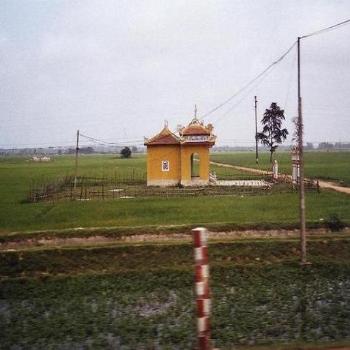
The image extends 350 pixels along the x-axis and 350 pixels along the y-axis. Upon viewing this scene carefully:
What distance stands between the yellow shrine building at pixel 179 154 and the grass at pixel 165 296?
18962mm

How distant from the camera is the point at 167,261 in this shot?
15469mm

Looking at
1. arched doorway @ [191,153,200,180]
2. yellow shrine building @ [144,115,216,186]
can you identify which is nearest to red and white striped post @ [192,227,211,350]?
yellow shrine building @ [144,115,216,186]

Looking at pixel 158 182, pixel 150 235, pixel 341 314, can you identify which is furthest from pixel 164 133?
pixel 341 314

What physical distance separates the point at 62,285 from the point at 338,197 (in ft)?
62.7

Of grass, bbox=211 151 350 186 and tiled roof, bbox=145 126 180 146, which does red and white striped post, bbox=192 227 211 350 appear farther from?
grass, bbox=211 151 350 186

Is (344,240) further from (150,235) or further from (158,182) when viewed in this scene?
(158,182)

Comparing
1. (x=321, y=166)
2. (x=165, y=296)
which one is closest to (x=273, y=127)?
(x=321, y=166)

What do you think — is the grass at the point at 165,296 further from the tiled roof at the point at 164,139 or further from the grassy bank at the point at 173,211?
the tiled roof at the point at 164,139

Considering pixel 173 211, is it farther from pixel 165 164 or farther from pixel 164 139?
pixel 164 139

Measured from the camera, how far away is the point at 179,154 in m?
35.7

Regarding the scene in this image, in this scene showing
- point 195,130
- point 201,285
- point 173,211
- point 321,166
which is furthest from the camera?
point 321,166

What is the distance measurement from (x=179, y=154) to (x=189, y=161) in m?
1.09

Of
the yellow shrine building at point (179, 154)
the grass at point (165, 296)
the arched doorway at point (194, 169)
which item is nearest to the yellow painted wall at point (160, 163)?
the yellow shrine building at point (179, 154)

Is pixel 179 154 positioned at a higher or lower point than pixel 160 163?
higher
